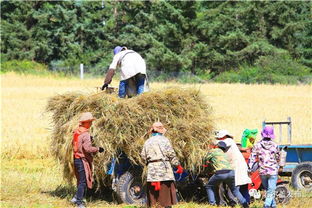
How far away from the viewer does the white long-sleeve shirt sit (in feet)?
36.2

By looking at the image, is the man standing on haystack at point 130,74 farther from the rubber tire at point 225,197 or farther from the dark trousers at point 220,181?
the rubber tire at point 225,197

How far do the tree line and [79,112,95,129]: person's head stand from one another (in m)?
40.9

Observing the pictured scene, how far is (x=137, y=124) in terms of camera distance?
10.2 metres

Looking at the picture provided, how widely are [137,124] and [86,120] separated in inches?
36.7

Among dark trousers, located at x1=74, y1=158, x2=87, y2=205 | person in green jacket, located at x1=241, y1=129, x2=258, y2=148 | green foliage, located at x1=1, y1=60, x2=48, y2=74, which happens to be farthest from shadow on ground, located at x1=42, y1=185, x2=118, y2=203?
green foliage, located at x1=1, y1=60, x2=48, y2=74

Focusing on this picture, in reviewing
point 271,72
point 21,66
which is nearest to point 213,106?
point 271,72

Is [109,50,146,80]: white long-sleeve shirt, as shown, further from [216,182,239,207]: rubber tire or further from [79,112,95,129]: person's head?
[216,182,239,207]: rubber tire

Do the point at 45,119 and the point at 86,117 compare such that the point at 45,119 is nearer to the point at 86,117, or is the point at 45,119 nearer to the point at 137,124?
the point at 137,124

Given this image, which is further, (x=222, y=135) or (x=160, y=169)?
(x=222, y=135)

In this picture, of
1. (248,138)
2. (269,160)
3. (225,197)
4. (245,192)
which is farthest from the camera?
(248,138)

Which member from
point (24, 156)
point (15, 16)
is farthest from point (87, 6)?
point (24, 156)

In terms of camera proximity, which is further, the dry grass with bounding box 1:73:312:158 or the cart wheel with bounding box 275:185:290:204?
the dry grass with bounding box 1:73:312:158

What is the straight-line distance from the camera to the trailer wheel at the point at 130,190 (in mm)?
10203

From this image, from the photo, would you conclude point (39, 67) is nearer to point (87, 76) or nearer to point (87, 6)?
point (87, 6)
